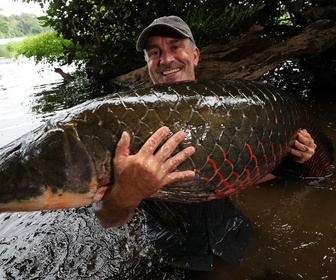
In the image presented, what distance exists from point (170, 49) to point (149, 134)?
1.26m

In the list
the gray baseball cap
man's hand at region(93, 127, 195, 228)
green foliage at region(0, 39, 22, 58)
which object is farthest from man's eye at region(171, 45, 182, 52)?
green foliage at region(0, 39, 22, 58)

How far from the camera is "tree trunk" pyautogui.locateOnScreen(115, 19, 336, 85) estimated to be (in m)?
4.65

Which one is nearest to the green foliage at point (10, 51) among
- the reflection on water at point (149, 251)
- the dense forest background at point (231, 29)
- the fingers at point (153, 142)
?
the dense forest background at point (231, 29)

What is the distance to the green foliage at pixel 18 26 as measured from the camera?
88456 millimetres

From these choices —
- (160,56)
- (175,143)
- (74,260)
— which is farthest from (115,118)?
(74,260)

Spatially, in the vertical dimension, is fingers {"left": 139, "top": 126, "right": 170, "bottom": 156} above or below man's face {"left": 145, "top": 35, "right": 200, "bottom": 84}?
below

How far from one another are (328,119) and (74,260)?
13.6 ft

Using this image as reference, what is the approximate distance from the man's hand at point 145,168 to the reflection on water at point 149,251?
113 cm

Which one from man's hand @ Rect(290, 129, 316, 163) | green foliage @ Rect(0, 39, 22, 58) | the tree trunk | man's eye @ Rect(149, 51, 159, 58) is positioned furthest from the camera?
green foliage @ Rect(0, 39, 22, 58)

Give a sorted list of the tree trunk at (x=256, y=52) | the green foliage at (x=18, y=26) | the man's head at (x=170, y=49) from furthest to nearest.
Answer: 1. the green foliage at (x=18, y=26)
2. the tree trunk at (x=256, y=52)
3. the man's head at (x=170, y=49)

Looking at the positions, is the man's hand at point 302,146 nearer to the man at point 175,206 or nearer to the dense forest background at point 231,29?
the man at point 175,206

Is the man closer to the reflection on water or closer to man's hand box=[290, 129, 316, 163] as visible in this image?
man's hand box=[290, 129, 316, 163]

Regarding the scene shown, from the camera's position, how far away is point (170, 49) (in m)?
2.64

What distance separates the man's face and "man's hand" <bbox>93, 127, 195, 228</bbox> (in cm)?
111
